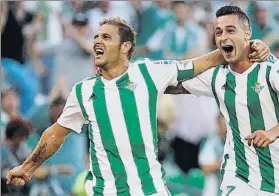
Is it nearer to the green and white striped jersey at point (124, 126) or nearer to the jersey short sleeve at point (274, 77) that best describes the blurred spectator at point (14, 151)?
the green and white striped jersey at point (124, 126)

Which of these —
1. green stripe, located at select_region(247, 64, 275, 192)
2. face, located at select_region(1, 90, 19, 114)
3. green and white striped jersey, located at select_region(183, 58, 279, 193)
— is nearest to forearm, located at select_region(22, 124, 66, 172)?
green and white striped jersey, located at select_region(183, 58, 279, 193)

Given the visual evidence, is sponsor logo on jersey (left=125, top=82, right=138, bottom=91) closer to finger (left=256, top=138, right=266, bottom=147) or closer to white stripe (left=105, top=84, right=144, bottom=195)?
white stripe (left=105, top=84, right=144, bottom=195)

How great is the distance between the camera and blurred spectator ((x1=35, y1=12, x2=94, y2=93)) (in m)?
13.9

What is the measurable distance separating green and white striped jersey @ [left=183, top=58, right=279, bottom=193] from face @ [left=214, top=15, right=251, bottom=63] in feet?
0.63

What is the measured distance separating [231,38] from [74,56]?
5.69 metres

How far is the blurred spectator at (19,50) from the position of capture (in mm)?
14016

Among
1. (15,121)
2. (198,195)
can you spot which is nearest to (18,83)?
(15,121)

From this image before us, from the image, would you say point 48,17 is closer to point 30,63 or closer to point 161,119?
point 30,63

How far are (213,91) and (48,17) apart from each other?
610 centimetres

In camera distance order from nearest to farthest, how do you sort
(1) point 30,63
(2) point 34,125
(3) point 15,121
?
(3) point 15,121 → (2) point 34,125 → (1) point 30,63

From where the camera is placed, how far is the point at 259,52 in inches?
339

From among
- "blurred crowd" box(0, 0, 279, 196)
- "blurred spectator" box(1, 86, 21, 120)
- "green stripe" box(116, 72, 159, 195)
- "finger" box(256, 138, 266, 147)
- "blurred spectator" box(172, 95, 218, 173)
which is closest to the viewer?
"finger" box(256, 138, 266, 147)

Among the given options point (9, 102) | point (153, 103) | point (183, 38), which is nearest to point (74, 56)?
point (9, 102)

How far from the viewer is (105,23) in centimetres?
883
